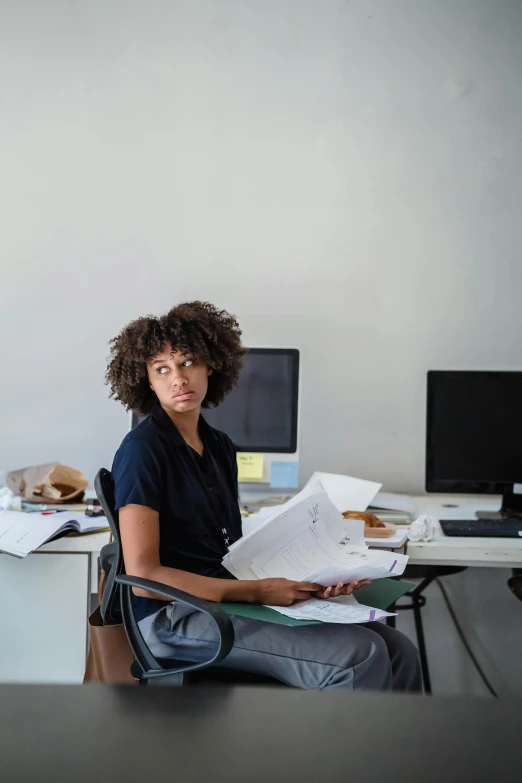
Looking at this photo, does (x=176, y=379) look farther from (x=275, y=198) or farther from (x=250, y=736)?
(x=250, y=736)

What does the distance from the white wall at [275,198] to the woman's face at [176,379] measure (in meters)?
1.08

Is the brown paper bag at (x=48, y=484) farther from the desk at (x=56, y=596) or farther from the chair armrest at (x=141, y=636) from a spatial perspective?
the chair armrest at (x=141, y=636)

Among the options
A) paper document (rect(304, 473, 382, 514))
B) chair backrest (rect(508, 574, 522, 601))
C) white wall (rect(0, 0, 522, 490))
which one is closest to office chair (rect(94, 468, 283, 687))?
paper document (rect(304, 473, 382, 514))

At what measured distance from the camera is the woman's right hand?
166 cm

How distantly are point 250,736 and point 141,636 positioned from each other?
4.18 feet

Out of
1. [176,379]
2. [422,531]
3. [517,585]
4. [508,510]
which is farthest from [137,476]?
[508,510]

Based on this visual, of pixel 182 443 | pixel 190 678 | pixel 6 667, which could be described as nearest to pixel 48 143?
pixel 182 443

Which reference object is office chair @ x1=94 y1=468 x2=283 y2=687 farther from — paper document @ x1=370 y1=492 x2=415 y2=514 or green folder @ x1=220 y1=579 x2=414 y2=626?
paper document @ x1=370 y1=492 x2=415 y2=514

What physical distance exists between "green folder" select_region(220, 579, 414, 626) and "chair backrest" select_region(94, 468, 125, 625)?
231 millimetres

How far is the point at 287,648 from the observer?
1.60 meters

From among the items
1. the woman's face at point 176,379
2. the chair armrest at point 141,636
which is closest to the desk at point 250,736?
the chair armrest at point 141,636

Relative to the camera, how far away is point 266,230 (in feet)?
9.76

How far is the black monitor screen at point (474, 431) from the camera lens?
2.50 m

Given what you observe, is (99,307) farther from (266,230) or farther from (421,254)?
(421,254)
